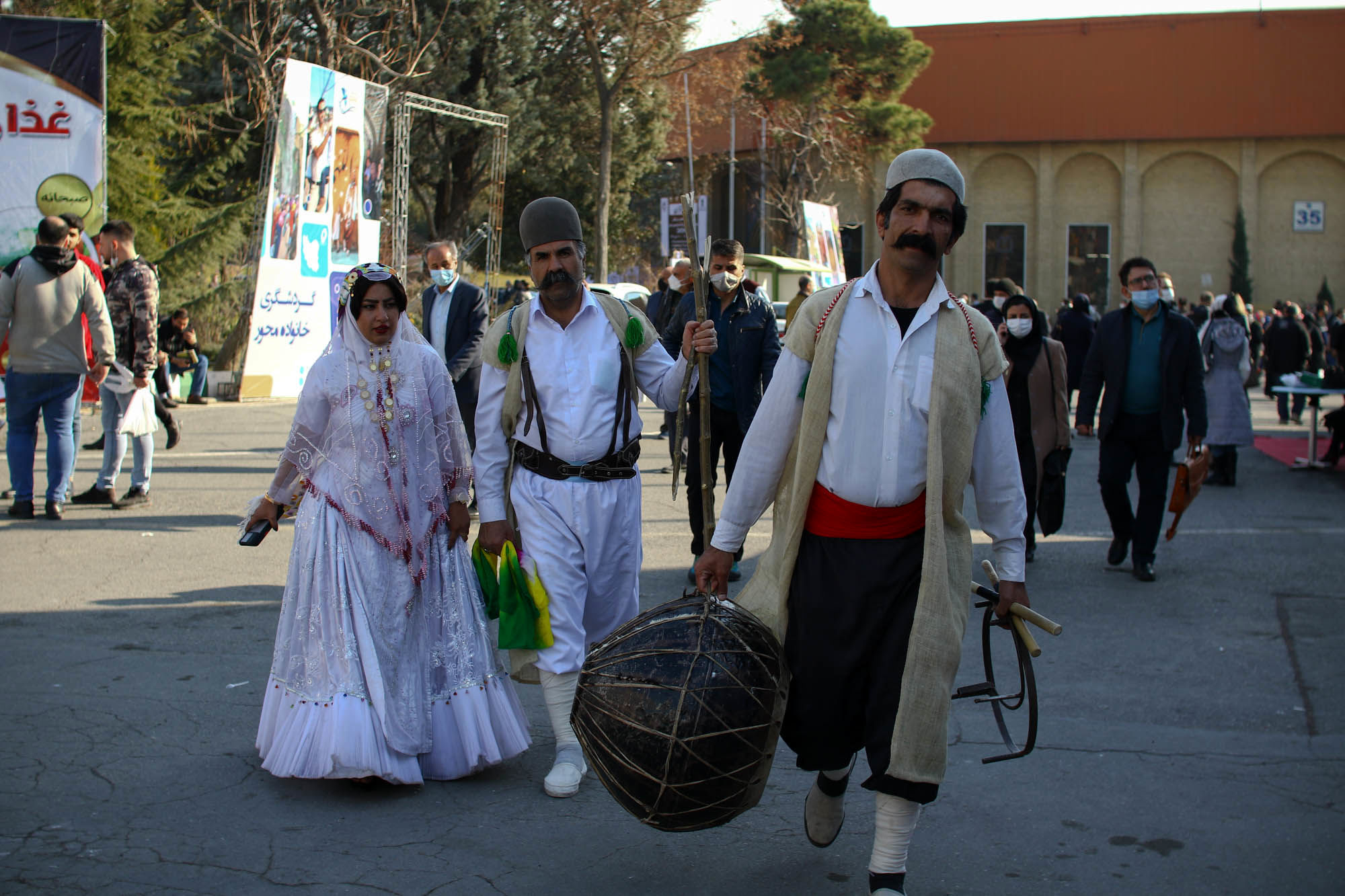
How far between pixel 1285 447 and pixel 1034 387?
995cm

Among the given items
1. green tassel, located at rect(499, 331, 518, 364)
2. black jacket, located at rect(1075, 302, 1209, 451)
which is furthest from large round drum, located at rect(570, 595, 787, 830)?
black jacket, located at rect(1075, 302, 1209, 451)

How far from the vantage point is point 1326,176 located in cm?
4947

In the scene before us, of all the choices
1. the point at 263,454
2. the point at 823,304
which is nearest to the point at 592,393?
the point at 823,304

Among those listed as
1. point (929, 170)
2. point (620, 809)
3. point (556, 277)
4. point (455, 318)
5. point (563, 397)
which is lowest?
point (620, 809)

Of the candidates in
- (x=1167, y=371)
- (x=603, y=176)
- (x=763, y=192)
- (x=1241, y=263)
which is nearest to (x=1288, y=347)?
(x=1167, y=371)

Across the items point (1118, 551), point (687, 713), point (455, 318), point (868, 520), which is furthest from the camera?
point (455, 318)

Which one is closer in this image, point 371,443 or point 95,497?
point 371,443

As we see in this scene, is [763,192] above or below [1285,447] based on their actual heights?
above

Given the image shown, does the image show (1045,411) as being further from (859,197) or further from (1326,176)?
(1326,176)

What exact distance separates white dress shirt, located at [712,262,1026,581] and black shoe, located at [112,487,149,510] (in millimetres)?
7687

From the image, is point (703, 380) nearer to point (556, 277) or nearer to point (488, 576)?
point (556, 277)

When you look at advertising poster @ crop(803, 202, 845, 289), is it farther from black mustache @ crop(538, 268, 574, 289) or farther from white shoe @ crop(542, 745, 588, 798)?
white shoe @ crop(542, 745, 588, 798)

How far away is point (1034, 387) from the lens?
26.8ft

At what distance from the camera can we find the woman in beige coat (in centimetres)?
800
